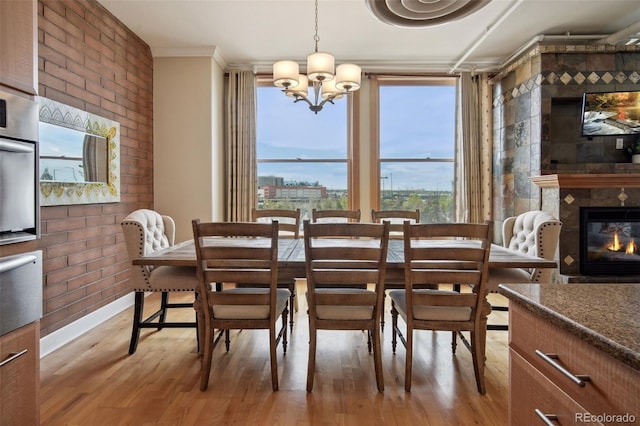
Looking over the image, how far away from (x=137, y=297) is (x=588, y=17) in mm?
4782

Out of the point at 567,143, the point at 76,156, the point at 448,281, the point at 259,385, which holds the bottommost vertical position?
the point at 259,385

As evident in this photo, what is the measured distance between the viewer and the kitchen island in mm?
681

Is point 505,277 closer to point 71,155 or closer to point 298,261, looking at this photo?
point 298,261

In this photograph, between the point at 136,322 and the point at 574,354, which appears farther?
the point at 136,322

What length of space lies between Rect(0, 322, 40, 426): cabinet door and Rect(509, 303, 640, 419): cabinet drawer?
1.75m

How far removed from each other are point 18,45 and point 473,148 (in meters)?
4.66

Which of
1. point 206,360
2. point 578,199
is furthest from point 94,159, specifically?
point 578,199

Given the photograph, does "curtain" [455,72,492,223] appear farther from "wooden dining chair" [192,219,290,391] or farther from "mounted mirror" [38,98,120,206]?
"mounted mirror" [38,98,120,206]

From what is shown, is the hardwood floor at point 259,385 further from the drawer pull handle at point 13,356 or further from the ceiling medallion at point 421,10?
the ceiling medallion at point 421,10

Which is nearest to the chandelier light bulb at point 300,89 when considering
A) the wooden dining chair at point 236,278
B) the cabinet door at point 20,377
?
the wooden dining chair at point 236,278

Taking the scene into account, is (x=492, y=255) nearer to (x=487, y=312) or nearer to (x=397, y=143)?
(x=487, y=312)

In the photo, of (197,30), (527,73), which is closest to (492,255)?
(527,73)

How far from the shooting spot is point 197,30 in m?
3.88

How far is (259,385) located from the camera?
218 cm
